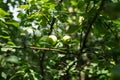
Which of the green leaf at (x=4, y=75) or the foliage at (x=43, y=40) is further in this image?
the green leaf at (x=4, y=75)

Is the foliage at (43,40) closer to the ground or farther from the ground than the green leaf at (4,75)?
farther from the ground

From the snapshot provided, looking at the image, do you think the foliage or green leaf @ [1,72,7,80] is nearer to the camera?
the foliage

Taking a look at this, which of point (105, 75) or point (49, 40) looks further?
point (105, 75)

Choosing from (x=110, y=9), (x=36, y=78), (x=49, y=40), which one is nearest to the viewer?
(x=110, y=9)

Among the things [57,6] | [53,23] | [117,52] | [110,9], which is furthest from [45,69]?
[110,9]

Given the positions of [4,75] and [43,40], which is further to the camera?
[4,75]

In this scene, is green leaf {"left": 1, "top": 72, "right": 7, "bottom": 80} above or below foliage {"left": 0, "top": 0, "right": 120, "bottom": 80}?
below

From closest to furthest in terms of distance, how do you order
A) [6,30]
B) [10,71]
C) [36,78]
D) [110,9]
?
[110,9], [36,78], [6,30], [10,71]

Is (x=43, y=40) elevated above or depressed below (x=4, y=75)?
above

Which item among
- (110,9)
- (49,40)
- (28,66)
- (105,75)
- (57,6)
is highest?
(110,9)

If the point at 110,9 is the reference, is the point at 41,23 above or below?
below

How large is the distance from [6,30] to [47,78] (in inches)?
27.5

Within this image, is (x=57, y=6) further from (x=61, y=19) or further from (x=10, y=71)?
(x=10, y=71)

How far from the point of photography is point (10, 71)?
3.24 meters
